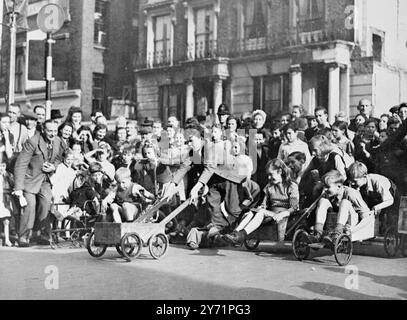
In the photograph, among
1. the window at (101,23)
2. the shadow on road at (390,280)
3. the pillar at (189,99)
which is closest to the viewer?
the shadow on road at (390,280)

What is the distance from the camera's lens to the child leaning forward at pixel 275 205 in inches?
211

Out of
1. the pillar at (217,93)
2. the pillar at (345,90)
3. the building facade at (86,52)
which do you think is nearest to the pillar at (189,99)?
the pillar at (217,93)

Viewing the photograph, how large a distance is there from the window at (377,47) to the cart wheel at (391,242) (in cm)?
200

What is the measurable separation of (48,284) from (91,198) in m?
2.20

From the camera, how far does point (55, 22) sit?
6.49m

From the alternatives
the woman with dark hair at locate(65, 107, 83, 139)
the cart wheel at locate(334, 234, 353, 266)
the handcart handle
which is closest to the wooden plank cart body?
the handcart handle

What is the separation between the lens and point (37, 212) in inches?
258

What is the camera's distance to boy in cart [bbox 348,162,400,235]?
16.9 ft

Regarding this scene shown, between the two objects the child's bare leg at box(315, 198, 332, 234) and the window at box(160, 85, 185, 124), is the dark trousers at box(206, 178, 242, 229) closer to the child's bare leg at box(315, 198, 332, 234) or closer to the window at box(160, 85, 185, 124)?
the child's bare leg at box(315, 198, 332, 234)

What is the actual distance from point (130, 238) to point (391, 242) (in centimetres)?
244

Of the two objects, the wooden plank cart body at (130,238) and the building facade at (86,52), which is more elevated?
the building facade at (86,52)

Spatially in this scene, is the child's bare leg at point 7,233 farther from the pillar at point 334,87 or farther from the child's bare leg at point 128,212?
the pillar at point 334,87
